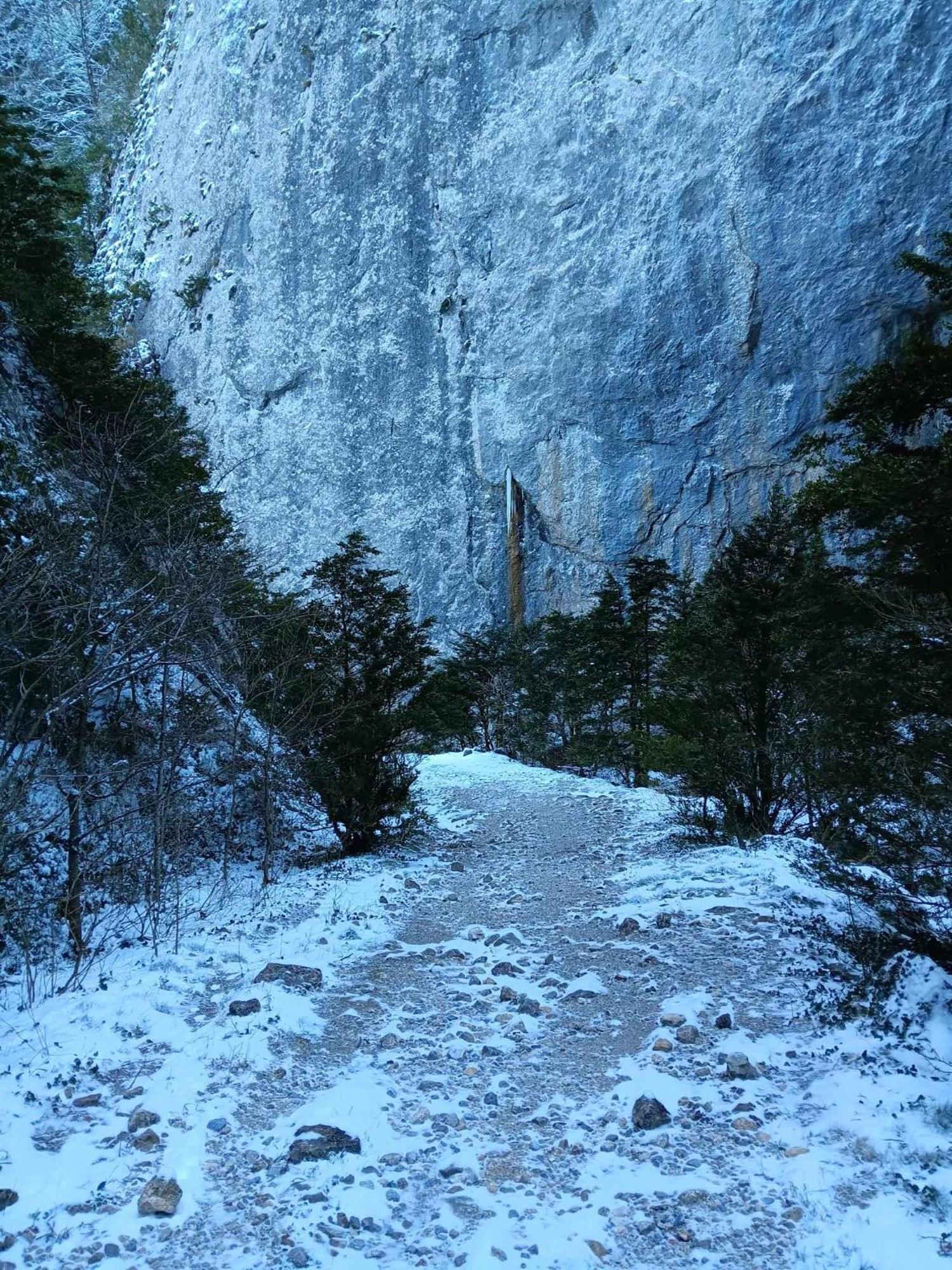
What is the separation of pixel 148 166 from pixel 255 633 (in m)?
58.5

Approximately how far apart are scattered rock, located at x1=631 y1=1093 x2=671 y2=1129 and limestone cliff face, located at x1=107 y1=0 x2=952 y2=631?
101ft

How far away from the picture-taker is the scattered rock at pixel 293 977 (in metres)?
6.18

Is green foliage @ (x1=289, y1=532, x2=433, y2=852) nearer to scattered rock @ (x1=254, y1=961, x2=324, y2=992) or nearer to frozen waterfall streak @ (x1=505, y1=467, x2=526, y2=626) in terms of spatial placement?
scattered rock @ (x1=254, y1=961, x2=324, y2=992)

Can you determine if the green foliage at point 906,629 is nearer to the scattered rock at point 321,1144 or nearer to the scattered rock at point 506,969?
the scattered rock at point 506,969

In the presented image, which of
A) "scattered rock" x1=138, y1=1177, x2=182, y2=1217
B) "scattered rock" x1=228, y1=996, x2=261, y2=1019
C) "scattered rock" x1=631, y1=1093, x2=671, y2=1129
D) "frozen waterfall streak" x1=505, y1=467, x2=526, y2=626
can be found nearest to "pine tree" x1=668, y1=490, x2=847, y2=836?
"scattered rock" x1=631, y1=1093, x2=671, y2=1129

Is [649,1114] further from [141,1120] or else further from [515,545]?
[515,545]

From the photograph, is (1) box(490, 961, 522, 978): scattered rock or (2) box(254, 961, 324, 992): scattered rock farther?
(1) box(490, 961, 522, 978): scattered rock

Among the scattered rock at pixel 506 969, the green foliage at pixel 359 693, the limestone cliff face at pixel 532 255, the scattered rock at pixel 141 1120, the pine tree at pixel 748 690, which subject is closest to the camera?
the scattered rock at pixel 141 1120

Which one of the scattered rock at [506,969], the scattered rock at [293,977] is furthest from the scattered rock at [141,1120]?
the scattered rock at [506,969]

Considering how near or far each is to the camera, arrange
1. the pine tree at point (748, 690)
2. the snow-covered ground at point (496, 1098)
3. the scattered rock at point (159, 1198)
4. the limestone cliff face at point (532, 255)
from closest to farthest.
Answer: the snow-covered ground at point (496, 1098), the scattered rock at point (159, 1198), the pine tree at point (748, 690), the limestone cliff face at point (532, 255)

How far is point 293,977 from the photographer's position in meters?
6.30

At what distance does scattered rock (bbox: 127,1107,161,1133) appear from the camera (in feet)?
13.8

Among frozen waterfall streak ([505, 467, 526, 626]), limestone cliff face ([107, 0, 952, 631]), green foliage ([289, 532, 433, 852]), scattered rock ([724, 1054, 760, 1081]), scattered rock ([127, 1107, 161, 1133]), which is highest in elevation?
limestone cliff face ([107, 0, 952, 631])

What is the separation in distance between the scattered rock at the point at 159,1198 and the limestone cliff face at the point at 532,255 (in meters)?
32.1
